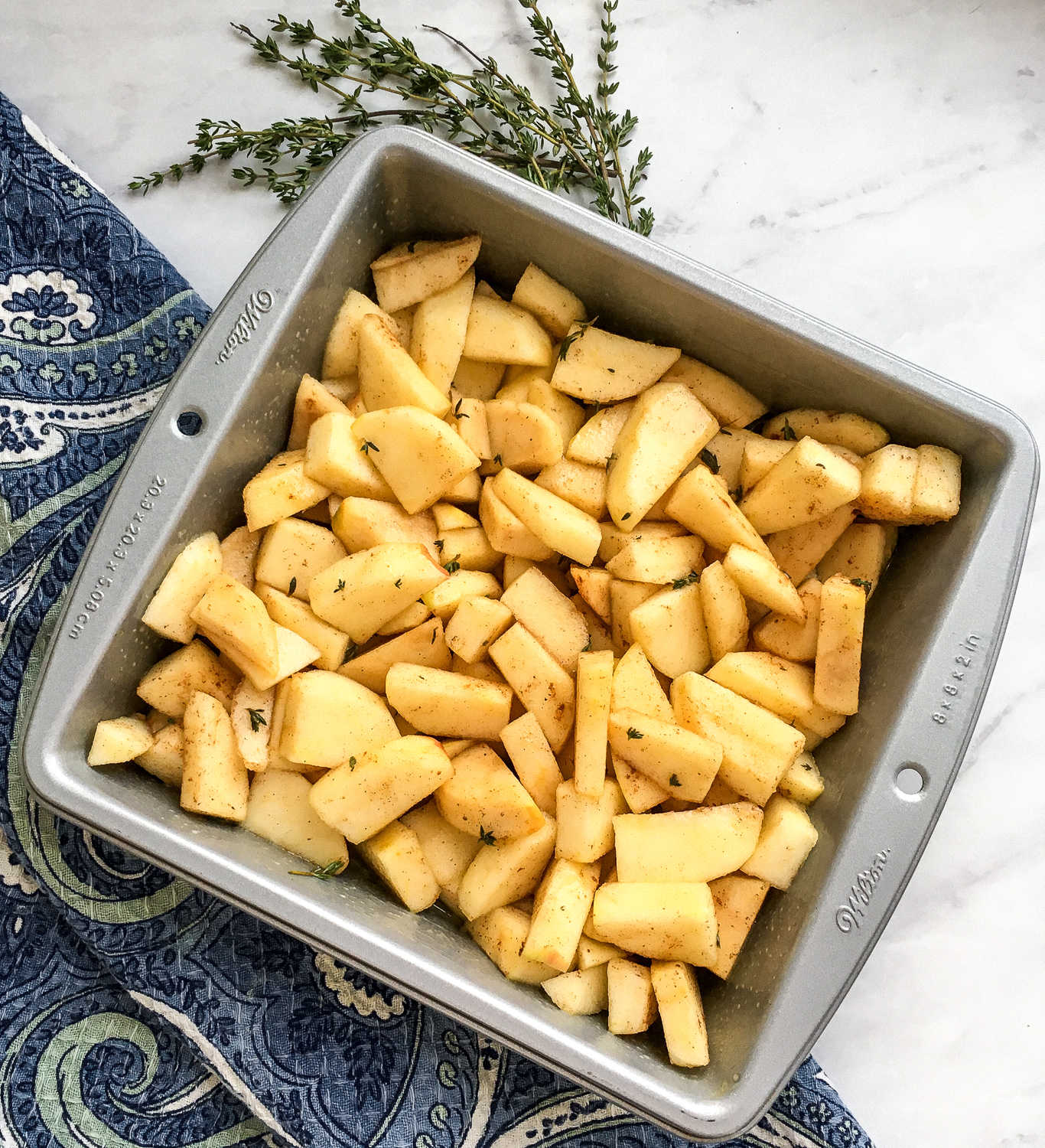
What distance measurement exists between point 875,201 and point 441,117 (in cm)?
67

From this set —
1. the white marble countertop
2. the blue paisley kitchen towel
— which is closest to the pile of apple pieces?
the blue paisley kitchen towel

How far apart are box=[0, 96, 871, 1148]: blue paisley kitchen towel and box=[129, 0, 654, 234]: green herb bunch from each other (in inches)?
8.2

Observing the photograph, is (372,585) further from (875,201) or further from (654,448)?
(875,201)

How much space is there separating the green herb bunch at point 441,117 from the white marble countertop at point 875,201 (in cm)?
3

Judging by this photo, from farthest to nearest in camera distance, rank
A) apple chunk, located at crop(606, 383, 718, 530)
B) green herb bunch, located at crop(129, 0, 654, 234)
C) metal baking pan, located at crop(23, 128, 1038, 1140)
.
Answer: green herb bunch, located at crop(129, 0, 654, 234) → apple chunk, located at crop(606, 383, 718, 530) → metal baking pan, located at crop(23, 128, 1038, 1140)

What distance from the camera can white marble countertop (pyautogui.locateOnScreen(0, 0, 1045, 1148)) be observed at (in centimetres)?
152

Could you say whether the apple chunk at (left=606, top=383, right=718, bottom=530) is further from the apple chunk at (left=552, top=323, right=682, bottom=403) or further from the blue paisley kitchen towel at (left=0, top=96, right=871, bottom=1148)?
the blue paisley kitchen towel at (left=0, top=96, right=871, bottom=1148)

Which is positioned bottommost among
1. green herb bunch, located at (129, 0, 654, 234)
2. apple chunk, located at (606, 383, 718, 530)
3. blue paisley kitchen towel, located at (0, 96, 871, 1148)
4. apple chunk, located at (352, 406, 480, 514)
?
blue paisley kitchen towel, located at (0, 96, 871, 1148)

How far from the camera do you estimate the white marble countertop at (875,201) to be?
1524mm

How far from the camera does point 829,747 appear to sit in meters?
1.34

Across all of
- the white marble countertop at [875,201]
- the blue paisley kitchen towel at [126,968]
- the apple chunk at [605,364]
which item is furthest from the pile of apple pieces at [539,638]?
the white marble countertop at [875,201]

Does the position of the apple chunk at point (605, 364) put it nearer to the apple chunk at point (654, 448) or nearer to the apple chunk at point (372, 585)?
the apple chunk at point (654, 448)

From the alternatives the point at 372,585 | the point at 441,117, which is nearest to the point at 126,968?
the point at 372,585

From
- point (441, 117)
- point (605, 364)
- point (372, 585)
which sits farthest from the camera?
point (441, 117)
